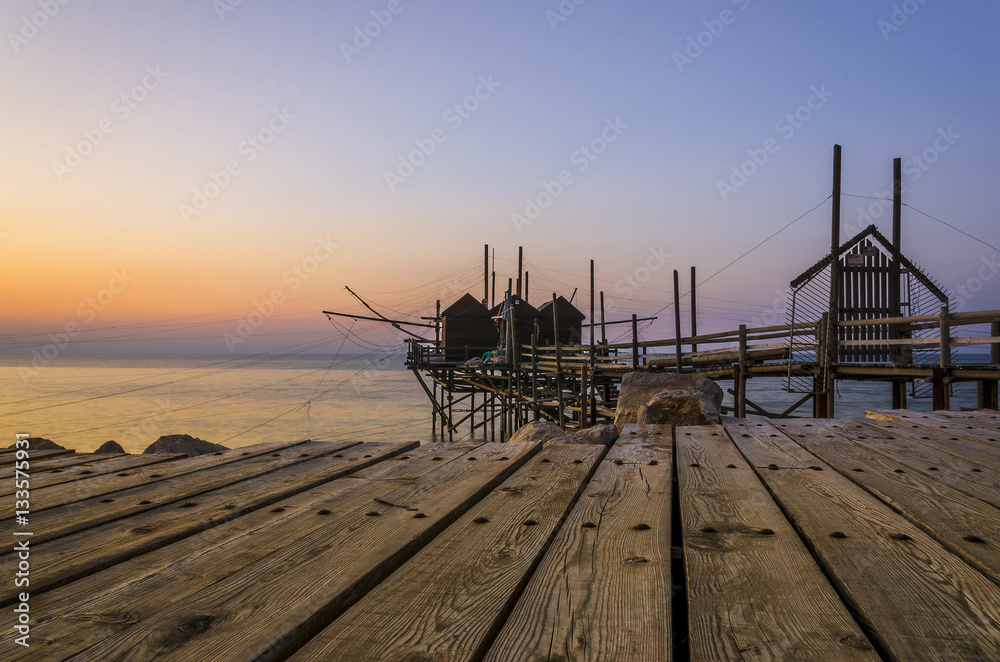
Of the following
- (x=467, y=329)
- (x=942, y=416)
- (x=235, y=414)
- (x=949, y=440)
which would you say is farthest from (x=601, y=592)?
(x=235, y=414)

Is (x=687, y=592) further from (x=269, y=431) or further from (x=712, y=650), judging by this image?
(x=269, y=431)

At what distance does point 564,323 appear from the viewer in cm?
4378

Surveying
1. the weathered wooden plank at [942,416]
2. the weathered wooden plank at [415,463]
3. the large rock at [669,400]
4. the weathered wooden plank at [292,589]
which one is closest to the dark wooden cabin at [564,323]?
the large rock at [669,400]

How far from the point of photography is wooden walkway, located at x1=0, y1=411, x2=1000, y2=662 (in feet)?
4.19

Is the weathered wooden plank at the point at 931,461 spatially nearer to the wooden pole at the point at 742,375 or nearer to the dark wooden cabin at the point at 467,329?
the wooden pole at the point at 742,375

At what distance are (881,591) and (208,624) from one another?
169cm

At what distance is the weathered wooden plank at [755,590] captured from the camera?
4.05 ft

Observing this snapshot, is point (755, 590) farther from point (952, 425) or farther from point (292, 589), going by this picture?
point (952, 425)

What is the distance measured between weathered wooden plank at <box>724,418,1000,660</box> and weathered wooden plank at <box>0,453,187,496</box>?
355 centimetres

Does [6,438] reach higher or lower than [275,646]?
lower

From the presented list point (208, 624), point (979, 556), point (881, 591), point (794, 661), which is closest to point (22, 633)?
point (208, 624)

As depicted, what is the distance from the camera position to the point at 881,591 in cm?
152

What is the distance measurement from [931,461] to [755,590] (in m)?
2.64

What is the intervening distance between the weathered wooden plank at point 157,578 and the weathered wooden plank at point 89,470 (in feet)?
4.91
